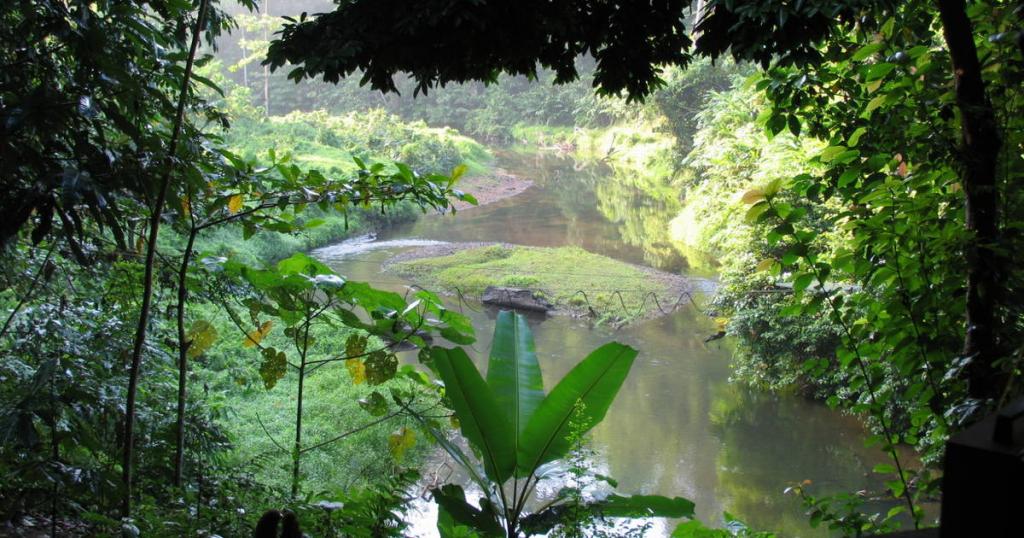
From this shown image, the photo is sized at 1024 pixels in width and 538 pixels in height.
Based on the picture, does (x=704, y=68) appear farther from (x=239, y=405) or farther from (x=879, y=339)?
(x=879, y=339)

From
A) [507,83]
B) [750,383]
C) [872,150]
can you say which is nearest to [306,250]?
[750,383]

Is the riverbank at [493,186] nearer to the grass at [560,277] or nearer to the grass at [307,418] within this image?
the grass at [560,277]

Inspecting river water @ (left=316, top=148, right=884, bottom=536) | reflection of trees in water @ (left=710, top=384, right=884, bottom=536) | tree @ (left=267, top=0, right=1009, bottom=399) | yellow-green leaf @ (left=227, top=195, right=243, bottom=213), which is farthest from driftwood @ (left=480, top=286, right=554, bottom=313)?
tree @ (left=267, top=0, right=1009, bottom=399)

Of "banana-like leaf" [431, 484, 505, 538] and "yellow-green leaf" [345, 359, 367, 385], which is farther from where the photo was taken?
"yellow-green leaf" [345, 359, 367, 385]

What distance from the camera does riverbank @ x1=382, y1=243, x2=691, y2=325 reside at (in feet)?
31.8

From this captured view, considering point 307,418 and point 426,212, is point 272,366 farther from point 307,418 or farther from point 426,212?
point 307,418

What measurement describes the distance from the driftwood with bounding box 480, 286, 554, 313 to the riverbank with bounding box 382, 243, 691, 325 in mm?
92

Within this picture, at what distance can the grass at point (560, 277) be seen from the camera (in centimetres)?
972

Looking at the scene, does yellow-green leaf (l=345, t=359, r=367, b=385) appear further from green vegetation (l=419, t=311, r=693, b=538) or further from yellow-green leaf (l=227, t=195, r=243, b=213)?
yellow-green leaf (l=227, t=195, r=243, b=213)

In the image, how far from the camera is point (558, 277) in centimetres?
1083

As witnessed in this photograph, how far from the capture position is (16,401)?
5.50 feet

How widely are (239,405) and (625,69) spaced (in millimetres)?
5532

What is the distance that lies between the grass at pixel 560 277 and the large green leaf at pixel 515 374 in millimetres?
7021

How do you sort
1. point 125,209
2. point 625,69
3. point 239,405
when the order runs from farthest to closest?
1. point 239,405
2. point 125,209
3. point 625,69
